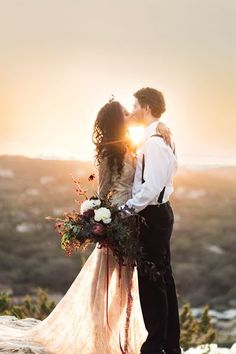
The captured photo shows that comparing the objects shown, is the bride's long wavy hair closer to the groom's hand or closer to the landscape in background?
the groom's hand

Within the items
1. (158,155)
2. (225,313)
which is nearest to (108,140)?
(158,155)

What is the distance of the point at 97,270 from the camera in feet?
16.7

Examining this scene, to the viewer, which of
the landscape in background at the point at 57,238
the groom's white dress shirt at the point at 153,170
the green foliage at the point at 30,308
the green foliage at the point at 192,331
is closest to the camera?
the groom's white dress shirt at the point at 153,170

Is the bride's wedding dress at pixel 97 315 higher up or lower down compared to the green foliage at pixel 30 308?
lower down

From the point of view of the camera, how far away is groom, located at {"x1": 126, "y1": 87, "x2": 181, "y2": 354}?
4.58 metres

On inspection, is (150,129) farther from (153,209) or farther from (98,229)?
(98,229)

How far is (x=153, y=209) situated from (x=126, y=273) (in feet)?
1.98

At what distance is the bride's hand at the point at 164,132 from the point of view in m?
4.68

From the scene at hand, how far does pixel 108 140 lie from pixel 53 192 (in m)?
17.5

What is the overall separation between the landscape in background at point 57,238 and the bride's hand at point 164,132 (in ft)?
54.3

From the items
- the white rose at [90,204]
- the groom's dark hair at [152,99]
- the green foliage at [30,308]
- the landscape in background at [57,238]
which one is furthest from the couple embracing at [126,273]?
the landscape in background at [57,238]

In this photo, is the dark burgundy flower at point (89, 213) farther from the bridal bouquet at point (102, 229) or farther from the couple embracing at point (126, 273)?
the couple embracing at point (126, 273)

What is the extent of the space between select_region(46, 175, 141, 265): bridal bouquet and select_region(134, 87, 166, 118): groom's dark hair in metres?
0.56

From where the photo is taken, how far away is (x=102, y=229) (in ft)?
15.2
